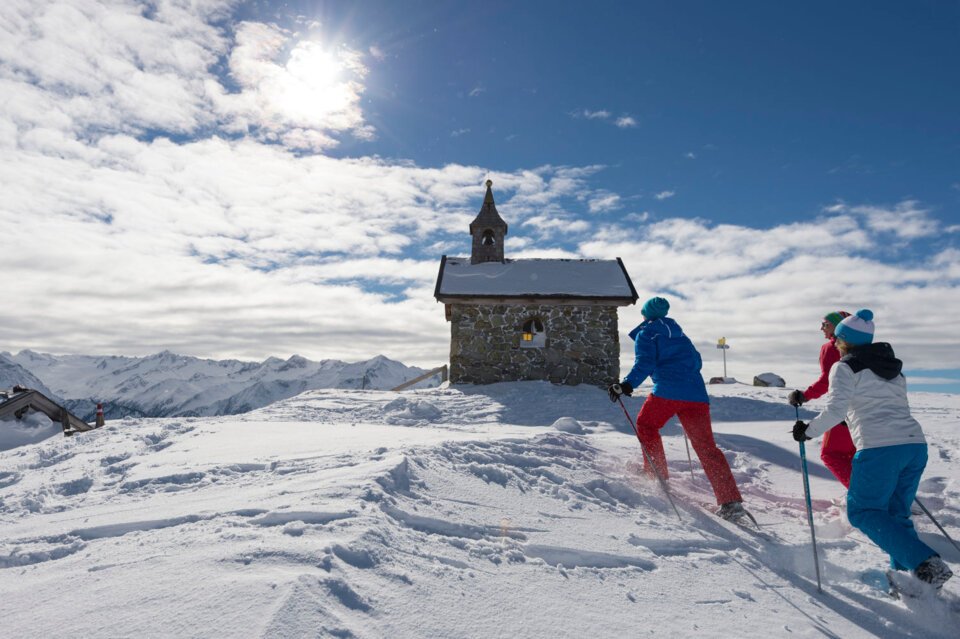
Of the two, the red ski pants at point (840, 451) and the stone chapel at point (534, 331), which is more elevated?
the stone chapel at point (534, 331)

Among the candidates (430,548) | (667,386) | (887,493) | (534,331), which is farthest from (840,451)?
(534,331)

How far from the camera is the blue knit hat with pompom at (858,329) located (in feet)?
11.5

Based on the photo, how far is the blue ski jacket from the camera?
4.96 m

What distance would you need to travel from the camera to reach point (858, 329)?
353cm

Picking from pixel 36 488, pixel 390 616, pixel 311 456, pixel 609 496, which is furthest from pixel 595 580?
pixel 36 488

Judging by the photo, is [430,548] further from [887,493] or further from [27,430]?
[27,430]

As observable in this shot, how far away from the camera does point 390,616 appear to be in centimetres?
221

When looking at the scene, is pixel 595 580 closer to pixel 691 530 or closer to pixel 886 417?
pixel 691 530

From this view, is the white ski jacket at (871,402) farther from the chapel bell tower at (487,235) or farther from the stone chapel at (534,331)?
Answer: the chapel bell tower at (487,235)

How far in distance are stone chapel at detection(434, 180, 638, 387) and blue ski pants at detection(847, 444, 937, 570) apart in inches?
498

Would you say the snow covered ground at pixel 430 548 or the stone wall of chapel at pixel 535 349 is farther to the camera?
the stone wall of chapel at pixel 535 349

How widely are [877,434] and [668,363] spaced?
6.42 feet

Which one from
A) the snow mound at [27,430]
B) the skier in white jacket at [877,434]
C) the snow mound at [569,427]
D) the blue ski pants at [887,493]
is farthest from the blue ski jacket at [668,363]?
the snow mound at [27,430]

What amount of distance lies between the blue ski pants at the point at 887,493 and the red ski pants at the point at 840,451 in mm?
1036
